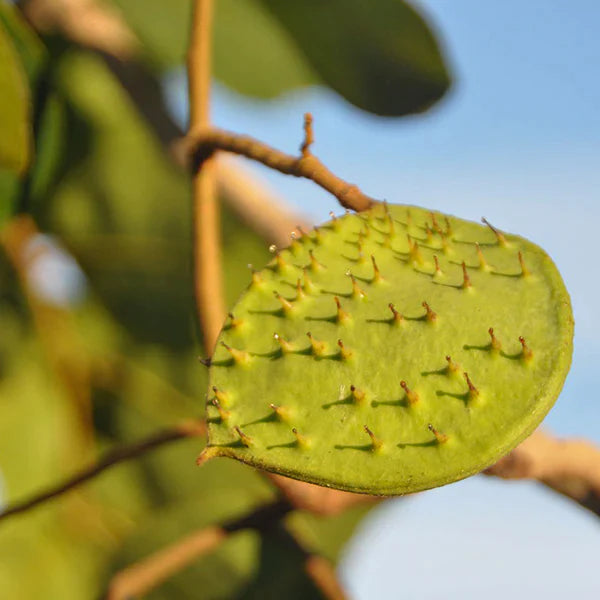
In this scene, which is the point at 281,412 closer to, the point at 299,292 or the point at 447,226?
the point at 299,292

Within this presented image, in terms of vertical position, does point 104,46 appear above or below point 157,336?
above

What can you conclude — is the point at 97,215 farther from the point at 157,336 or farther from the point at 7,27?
the point at 7,27

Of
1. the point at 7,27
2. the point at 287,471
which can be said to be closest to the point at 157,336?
the point at 7,27

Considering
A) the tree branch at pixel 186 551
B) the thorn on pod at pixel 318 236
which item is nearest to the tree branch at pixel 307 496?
the tree branch at pixel 186 551

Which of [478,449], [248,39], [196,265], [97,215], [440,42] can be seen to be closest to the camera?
[478,449]

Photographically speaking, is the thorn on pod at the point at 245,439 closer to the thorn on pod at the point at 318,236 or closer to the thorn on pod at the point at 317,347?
the thorn on pod at the point at 317,347
